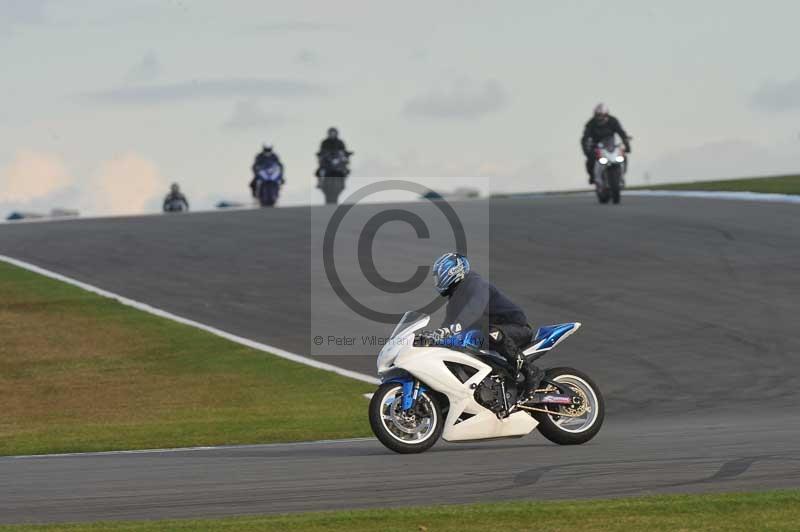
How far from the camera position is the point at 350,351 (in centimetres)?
2370

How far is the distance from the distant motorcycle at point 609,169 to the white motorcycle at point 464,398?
22739 mm

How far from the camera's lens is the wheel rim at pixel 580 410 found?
44.2 ft

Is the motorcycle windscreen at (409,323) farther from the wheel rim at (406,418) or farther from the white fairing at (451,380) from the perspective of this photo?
the wheel rim at (406,418)

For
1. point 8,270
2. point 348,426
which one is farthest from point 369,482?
point 8,270

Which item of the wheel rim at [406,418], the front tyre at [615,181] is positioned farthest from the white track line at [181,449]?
the front tyre at [615,181]

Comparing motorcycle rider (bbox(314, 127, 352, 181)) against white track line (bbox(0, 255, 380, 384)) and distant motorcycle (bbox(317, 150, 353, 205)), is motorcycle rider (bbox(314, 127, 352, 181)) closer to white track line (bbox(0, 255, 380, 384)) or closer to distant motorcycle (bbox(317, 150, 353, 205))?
distant motorcycle (bbox(317, 150, 353, 205))

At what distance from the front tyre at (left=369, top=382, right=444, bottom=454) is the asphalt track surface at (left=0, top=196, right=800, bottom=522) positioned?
200 millimetres

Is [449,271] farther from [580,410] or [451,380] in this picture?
[580,410]

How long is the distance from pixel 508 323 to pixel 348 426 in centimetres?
453

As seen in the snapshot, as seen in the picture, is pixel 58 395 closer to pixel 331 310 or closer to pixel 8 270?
pixel 331 310

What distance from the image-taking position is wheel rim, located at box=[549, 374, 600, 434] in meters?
13.5

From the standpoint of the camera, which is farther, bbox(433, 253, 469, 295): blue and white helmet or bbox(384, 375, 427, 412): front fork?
bbox(433, 253, 469, 295): blue and white helmet

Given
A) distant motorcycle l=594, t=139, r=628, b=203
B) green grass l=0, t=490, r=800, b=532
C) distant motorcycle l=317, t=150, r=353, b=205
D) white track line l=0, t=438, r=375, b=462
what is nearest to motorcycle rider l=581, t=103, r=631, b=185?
distant motorcycle l=594, t=139, r=628, b=203

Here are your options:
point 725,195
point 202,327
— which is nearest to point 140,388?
point 202,327
